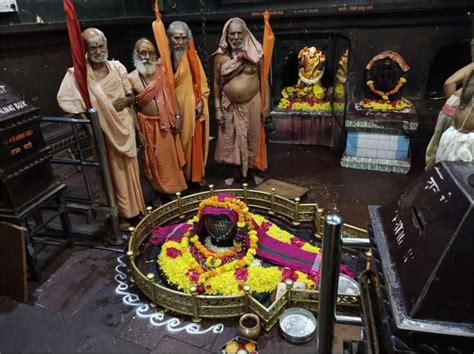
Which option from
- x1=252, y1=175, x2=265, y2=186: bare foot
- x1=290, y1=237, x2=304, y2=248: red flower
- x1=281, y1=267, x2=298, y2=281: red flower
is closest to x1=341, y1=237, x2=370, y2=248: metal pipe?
x1=281, y1=267, x2=298, y2=281: red flower

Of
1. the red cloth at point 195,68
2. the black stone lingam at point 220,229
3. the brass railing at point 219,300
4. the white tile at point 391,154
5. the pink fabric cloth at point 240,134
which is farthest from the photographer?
the white tile at point 391,154

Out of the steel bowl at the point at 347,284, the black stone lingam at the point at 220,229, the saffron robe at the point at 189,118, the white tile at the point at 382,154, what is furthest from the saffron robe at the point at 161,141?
the white tile at the point at 382,154

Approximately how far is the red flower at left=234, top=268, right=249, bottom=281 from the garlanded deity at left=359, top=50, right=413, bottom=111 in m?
3.50

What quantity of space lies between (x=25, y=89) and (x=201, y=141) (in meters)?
2.46

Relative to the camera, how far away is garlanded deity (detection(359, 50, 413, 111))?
16.8ft

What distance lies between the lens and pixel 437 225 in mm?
940

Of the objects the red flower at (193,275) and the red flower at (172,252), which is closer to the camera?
the red flower at (193,275)

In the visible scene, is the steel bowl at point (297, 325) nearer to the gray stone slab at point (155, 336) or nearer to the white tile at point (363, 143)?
the gray stone slab at point (155, 336)

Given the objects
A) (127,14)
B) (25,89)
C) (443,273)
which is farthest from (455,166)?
(127,14)

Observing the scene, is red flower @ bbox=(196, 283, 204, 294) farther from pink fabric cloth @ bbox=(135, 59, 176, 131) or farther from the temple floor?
pink fabric cloth @ bbox=(135, 59, 176, 131)

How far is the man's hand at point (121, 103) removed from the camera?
3520 mm

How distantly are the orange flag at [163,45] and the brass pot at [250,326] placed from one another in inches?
101

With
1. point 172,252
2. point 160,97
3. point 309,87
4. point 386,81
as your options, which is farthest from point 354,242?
point 309,87

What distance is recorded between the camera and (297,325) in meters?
2.57
